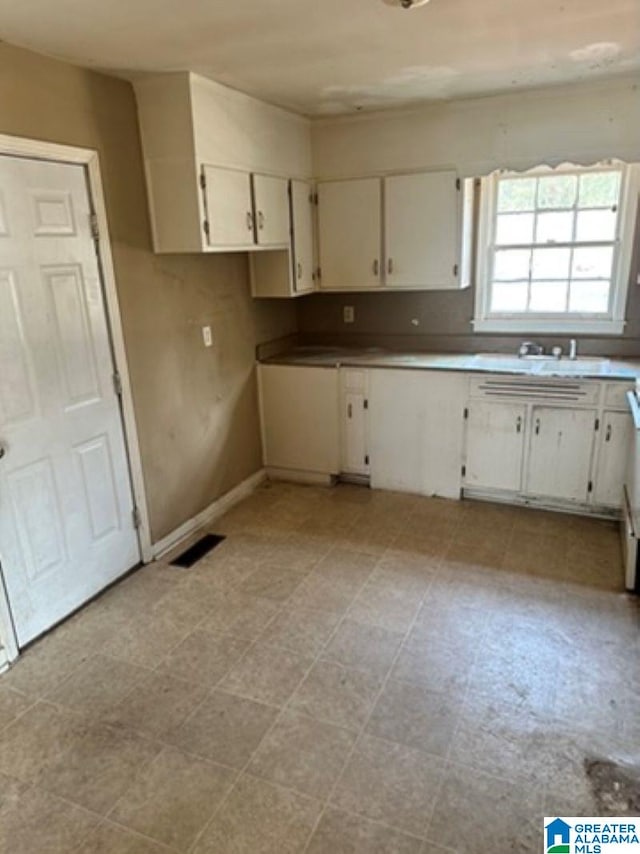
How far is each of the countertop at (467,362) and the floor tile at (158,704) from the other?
2.35 metres

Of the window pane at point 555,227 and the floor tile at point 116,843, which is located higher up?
the window pane at point 555,227

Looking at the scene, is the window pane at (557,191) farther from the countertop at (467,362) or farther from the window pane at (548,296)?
the countertop at (467,362)

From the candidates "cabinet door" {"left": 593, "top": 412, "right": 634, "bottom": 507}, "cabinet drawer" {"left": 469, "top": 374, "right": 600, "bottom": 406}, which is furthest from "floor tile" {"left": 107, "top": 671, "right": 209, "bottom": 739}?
"cabinet door" {"left": 593, "top": 412, "right": 634, "bottom": 507}

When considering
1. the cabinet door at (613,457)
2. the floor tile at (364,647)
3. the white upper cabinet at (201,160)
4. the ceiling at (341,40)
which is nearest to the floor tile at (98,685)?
the floor tile at (364,647)

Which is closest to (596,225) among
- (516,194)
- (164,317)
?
(516,194)

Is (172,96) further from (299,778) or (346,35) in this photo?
(299,778)

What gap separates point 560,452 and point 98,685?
2.84 m

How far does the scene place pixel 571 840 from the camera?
1.70 m

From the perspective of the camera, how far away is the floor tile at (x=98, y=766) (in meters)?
1.91

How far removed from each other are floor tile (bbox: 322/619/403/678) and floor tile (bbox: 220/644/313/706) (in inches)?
5.5

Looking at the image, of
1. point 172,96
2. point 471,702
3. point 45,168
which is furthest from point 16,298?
point 471,702

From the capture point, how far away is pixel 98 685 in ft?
7.85

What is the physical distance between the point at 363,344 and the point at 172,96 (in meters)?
2.25

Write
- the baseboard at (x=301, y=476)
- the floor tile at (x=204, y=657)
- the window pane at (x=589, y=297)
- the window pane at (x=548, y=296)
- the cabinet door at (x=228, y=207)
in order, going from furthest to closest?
the baseboard at (x=301, y=476), the window pane at (x=548, y=296), the window pane at (x=589, y=297), the cabinet door at (x=228, y=207), the floor tile at (x=204, y=657)
